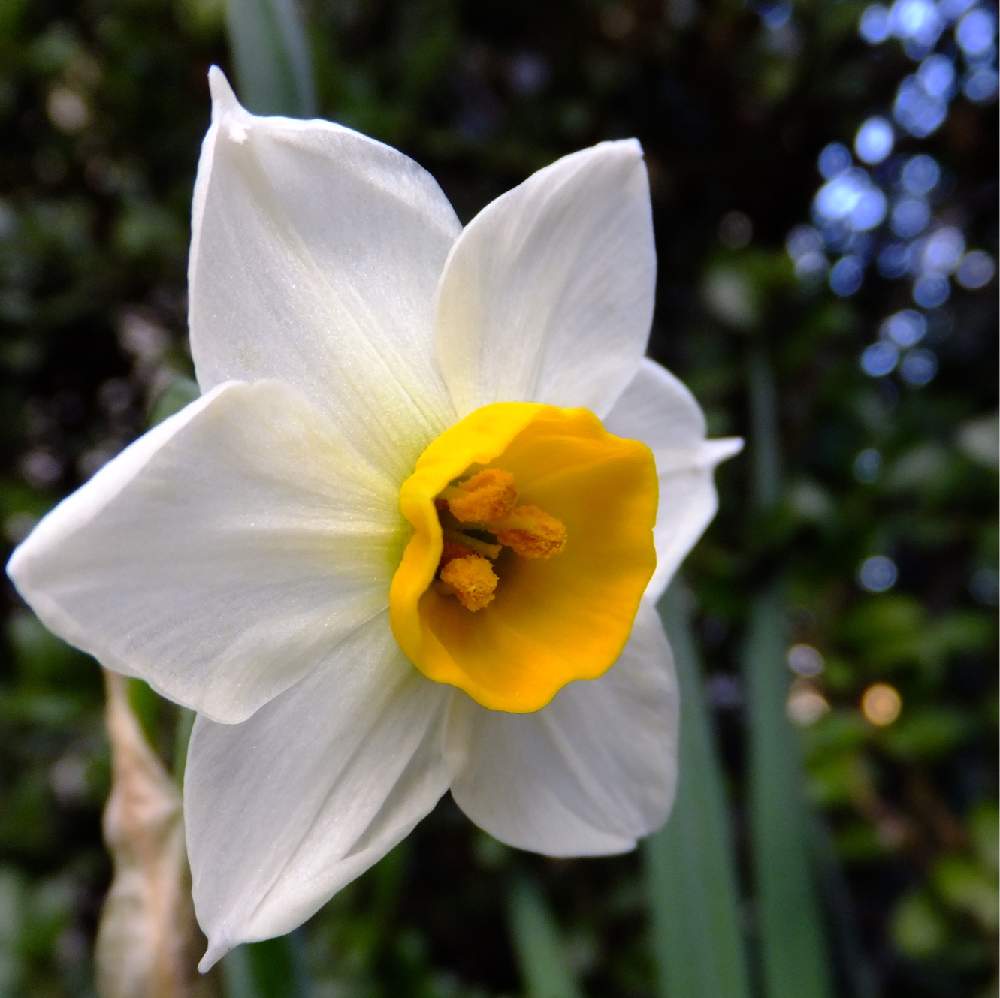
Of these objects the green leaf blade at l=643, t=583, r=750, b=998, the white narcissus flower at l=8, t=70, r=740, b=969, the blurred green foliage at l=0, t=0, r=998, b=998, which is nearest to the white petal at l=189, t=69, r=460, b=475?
the white narcissus flower at l=8, t=70, r=740, b=969

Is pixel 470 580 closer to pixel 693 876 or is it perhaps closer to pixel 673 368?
pixel 693 876

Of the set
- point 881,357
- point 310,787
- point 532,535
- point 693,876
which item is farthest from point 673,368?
point 310,787

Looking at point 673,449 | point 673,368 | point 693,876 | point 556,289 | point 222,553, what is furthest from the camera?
point 673,368

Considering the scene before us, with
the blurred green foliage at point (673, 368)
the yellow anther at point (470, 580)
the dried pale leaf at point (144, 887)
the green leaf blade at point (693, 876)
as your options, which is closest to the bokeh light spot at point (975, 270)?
the blurred green foliage at point (673, 368)

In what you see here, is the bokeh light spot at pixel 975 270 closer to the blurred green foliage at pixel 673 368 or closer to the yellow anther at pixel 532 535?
the blurred green foliage at pixel 673 368

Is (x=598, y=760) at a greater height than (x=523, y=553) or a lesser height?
lesser

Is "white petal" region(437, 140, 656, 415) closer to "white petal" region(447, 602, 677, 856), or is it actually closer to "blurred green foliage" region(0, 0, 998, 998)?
"white petal" region(447, 602, 677, 856)
